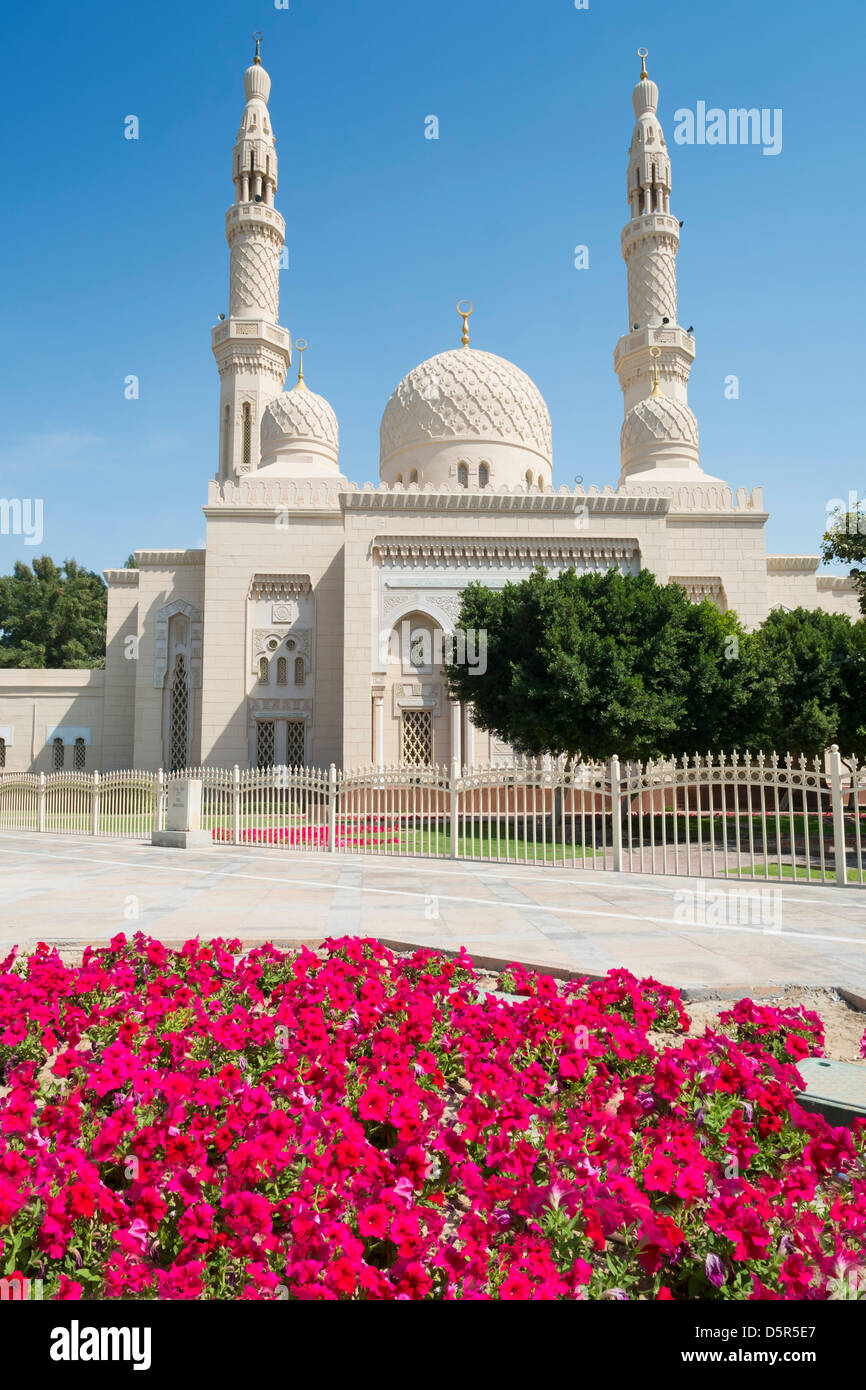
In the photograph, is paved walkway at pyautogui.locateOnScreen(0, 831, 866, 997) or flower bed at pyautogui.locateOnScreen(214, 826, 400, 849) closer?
paved walkway at pyautogui.locateOnScreen(0, 831, 866, 997)

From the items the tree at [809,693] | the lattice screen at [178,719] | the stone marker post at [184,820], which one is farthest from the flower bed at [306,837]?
the lattice screen at [178,719]

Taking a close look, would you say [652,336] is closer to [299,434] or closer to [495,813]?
[299,434]

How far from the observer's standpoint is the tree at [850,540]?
1413 centimetres

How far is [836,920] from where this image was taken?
6809 millimetres

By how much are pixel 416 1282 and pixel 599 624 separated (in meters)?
14.6

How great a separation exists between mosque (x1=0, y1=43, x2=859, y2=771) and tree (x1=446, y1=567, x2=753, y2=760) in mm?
4569

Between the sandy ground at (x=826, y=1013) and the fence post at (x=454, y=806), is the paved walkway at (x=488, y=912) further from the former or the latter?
the fence post at (x=454, y=806)

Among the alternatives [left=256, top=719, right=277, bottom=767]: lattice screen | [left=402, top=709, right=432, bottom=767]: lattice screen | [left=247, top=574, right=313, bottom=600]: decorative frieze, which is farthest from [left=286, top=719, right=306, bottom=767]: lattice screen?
[left=247, top=574, right=313, bottom=600]: decorative frieze

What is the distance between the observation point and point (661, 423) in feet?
88.0

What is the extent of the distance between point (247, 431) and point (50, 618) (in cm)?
1969

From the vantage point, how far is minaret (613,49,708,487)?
26.9 metres

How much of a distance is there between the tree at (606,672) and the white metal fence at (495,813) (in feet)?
2.77

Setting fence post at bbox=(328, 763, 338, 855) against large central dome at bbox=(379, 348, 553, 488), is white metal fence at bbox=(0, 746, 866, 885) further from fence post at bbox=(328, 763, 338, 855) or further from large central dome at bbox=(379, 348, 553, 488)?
large central dome at bbox=(379, 348, 553, 488)
